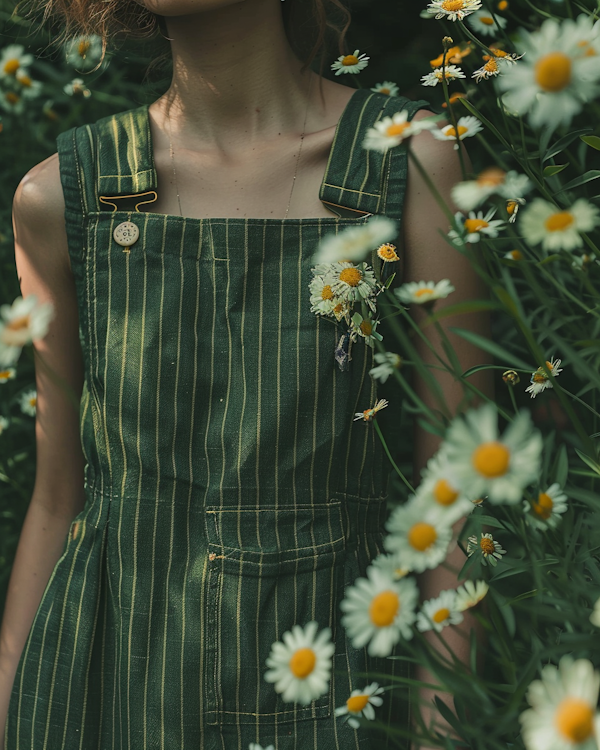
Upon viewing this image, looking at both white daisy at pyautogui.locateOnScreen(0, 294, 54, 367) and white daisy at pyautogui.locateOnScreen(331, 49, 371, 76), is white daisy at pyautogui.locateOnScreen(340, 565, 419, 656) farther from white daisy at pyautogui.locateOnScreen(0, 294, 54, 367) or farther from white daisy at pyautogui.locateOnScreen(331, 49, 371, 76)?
white daisy at pyautogui.locateOnScreen(331, 49, 371, 76)

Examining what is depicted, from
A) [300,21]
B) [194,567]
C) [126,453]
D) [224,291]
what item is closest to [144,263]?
[224,291]

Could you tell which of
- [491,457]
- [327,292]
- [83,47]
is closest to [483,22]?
[327,292]

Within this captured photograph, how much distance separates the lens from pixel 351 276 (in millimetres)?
746

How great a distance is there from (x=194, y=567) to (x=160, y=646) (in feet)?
0.31

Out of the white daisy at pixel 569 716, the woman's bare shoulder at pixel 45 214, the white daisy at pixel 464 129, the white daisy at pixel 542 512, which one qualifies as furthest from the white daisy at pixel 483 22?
the white daisy at pixel 569 716

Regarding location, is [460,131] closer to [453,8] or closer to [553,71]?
[453,8]

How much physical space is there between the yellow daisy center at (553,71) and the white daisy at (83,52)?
3.32 feet

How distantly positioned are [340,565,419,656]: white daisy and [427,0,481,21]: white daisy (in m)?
0.55

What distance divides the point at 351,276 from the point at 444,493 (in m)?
0.37

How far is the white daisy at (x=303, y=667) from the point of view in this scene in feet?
1.66

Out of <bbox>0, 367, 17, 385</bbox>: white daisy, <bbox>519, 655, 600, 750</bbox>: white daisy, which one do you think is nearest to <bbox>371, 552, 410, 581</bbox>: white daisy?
<bbox>519, 655, 600, 750</bbox>: white daisy

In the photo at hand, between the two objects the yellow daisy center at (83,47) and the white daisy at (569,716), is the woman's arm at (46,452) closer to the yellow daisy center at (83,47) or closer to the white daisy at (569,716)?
the yellow daisy center at (83,47)

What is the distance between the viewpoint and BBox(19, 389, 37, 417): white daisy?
1.39 metres

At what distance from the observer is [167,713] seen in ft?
2.84
